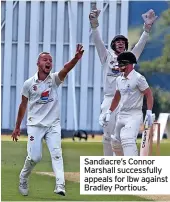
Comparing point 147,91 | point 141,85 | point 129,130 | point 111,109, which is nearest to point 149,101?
point 147,91

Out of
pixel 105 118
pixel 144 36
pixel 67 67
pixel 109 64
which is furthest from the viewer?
pixel 144 36

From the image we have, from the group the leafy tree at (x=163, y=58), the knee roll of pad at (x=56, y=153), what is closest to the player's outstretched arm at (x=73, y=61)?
the knee roll of pad at (x=56, y=153)

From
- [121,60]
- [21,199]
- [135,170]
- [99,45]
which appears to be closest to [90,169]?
[135,170]

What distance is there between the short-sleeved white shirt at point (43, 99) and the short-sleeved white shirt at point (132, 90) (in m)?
0.96

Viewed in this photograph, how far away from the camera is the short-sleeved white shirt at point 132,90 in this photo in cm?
1175

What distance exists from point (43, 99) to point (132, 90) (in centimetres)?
124

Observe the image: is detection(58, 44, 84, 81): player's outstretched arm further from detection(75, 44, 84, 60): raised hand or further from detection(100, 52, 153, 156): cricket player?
detection(100, 52, 153, 156): cricket player

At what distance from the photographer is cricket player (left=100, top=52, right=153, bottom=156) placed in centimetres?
1175

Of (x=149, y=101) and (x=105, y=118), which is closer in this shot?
(x=149, y=101)

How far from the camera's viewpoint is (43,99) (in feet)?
37.3

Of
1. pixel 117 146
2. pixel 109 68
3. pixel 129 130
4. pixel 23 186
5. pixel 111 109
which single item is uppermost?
pixel 109 68

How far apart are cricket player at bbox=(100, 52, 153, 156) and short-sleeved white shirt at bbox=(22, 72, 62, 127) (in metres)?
0.97

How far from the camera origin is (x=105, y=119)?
12453 millimetres

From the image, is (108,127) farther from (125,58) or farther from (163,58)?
(163,58)
